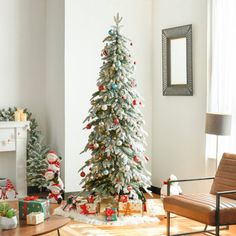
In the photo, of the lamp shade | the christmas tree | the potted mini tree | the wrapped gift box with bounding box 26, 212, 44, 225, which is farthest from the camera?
the christmas tree

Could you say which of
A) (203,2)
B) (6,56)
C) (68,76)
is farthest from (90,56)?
(203,2)

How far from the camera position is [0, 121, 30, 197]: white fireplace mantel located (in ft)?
Result: 24.0

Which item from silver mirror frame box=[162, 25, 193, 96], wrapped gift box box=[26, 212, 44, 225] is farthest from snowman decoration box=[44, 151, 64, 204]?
wrapped gift box box=[26, 212, 44, 225]

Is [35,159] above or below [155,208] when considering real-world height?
above

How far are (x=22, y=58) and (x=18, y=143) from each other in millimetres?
1257

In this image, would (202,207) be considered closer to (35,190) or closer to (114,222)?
(114,222)

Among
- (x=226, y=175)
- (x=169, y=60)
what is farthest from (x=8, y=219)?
(x=169, y=60)

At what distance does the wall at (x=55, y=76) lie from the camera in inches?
290

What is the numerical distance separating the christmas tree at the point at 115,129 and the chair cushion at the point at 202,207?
3.35 ft

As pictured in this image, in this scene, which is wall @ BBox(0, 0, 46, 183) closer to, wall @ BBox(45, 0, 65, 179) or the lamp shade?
wall @ BBox(45, 0, 65, 179)

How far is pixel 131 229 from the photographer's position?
591 centimetres

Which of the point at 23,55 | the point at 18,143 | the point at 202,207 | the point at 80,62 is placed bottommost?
the point at 202,207

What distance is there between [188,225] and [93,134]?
1.49m

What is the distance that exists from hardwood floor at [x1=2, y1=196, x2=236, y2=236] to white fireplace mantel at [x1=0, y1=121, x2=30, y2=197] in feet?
5.28
